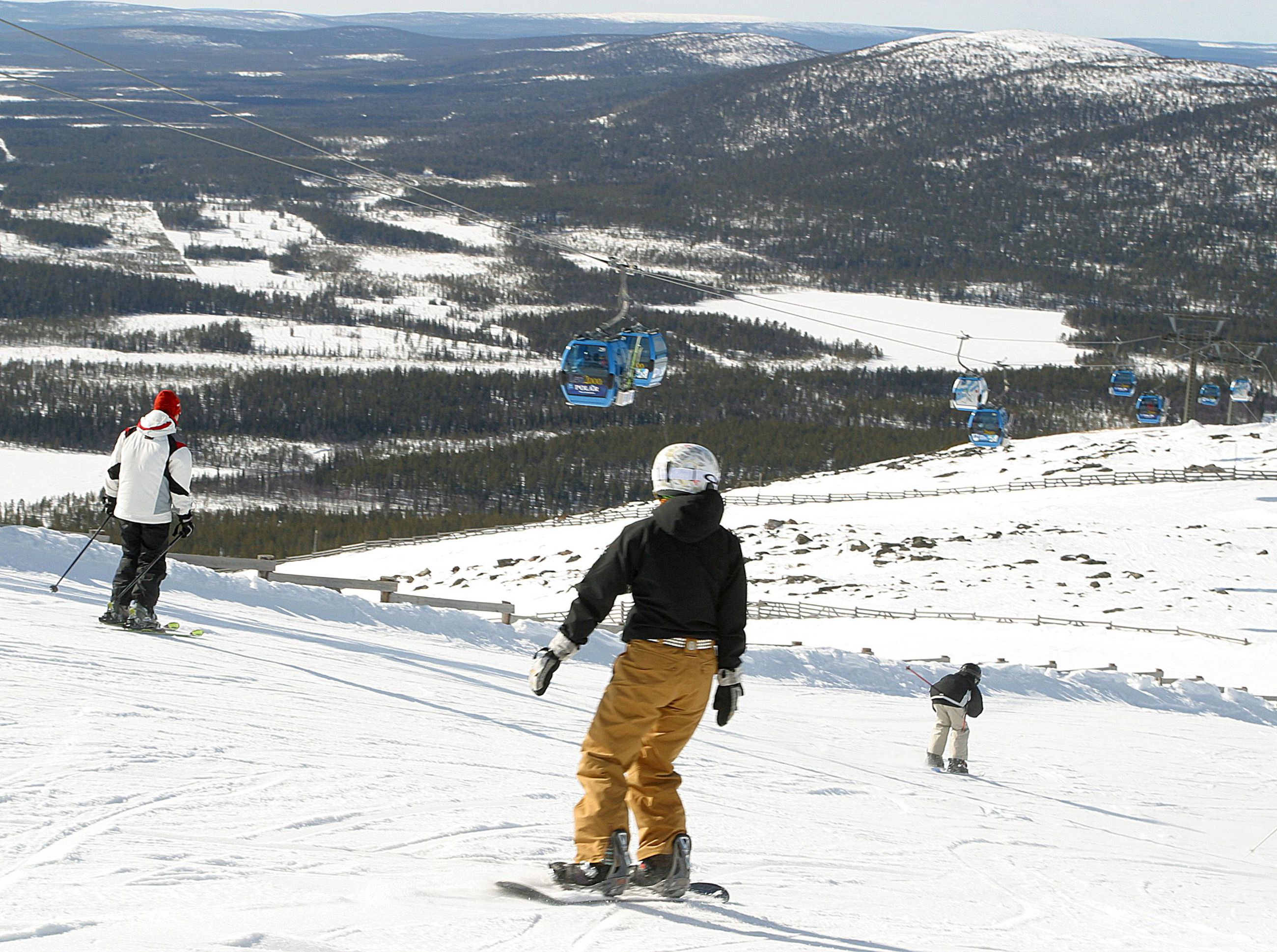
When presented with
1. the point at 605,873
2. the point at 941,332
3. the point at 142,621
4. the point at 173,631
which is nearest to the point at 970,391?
the point at 173,631

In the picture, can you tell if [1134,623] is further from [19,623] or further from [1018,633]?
[19,623]

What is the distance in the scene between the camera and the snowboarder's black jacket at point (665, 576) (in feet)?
16.8

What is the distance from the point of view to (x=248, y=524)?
77438 mm

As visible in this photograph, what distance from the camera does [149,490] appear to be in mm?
9531

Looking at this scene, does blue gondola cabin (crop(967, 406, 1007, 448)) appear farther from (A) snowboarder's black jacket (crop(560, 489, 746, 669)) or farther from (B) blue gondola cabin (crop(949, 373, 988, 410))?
(A) snowboarder's black jacket (crop(560, 489, 746, 669))

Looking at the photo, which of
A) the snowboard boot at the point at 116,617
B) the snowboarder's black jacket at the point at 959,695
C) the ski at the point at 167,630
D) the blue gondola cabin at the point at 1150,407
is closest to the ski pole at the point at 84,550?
the snowboard boot at the point at 116,617

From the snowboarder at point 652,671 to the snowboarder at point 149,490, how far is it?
17.3ft

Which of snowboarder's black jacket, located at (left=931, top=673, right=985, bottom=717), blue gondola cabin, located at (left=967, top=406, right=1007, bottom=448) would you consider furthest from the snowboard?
blue gondola cabin, located at (left=967, top=406, right=1007, bottom=448)

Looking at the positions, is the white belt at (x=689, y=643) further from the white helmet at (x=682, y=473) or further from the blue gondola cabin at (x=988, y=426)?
the blue gondola cabin at (x=988, y=426)

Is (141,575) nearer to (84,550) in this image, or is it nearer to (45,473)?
(84,550)

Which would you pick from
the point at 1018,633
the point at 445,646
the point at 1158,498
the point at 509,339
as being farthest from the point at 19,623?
the point at 509,339

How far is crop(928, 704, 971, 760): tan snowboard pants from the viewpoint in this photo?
10.7 m

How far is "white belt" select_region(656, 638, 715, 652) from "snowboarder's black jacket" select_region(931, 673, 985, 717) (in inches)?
234

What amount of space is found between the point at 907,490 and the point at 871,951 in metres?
45.8
